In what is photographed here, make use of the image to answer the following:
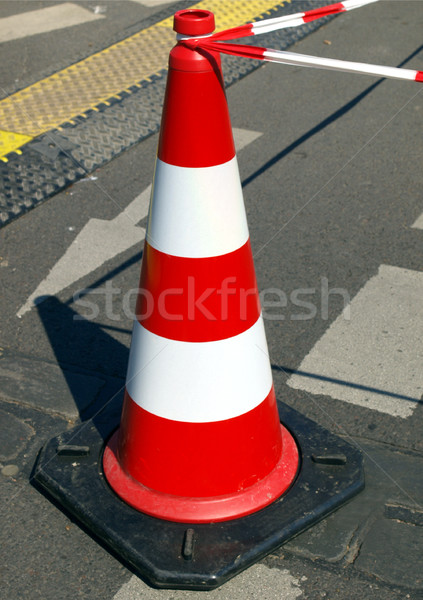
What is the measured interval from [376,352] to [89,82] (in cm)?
422

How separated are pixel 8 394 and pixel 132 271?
1.21 metres

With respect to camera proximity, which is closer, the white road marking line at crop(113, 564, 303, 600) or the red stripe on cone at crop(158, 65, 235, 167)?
the red stripe on cone at crop(158, 65, 235, 167)

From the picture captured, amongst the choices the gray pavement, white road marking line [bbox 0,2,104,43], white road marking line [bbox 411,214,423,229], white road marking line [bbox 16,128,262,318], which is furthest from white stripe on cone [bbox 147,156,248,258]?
white road marking line [bbox 0,2,104,43]

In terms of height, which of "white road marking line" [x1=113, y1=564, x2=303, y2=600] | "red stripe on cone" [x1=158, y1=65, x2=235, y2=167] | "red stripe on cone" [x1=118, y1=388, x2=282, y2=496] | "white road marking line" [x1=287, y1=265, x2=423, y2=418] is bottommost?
"white road marking line" [x1=287, y1=265, x2=423, y2=418]

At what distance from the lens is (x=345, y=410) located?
10.6 ft

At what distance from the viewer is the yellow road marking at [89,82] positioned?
5.93 m

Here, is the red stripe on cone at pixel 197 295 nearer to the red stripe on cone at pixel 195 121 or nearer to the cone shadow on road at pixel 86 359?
the red stripe on cone at pixel 195 121

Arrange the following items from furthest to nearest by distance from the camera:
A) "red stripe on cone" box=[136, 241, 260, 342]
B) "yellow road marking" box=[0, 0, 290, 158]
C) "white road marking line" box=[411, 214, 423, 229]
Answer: "yellow road marking" box=[0, 0, 290, 158] → "white road marking line" box=[411, 214, 423, 229] → "red stripe on cone" box=[136, 241, 260, 342]

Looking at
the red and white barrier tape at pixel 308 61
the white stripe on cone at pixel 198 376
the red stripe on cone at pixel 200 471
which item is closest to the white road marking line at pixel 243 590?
the red stripe on cone at pixel 200 471

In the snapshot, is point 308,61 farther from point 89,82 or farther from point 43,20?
point 43,20

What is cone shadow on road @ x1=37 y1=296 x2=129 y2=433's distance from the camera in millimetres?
3252

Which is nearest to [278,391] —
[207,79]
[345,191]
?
[207,79]

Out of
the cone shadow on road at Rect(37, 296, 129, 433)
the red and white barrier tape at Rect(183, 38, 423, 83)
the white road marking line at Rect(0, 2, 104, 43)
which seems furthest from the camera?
the white road marking line at Rect(0, 2, 104, 43)

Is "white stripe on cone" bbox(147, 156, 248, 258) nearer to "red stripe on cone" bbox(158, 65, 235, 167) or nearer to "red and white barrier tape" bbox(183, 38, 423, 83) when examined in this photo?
"red stripe on cone" bbox(158, 65, 235, 167)
